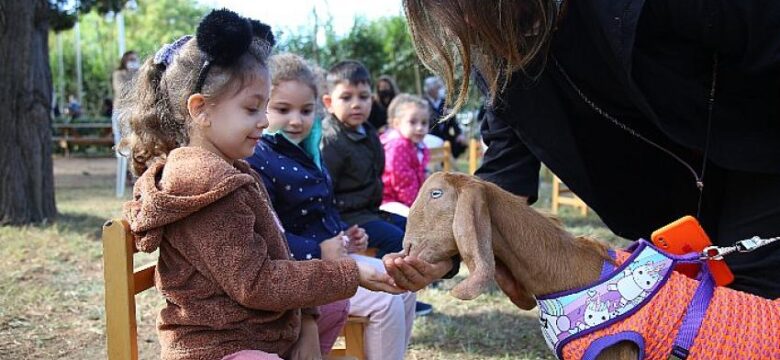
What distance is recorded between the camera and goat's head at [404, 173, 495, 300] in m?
2.13

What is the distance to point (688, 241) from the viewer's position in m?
2.26

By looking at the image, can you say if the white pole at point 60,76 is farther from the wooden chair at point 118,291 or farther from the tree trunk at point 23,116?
the wooden chair at point 118,291

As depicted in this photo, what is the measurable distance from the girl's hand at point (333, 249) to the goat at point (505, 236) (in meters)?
0.92

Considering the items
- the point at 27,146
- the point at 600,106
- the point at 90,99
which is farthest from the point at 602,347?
the point at 90,99

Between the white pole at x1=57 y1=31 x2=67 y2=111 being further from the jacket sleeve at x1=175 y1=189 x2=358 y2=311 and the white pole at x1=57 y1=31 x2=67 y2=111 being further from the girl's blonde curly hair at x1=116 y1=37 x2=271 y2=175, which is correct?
the jacket sleeve at x1=175 y1=189 x2=358 y2=311

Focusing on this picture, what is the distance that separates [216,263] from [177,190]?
0.23m

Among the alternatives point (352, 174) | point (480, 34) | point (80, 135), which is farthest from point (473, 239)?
point (80, 135)

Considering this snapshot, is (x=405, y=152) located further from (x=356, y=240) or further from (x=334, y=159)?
(x=356, y=240)

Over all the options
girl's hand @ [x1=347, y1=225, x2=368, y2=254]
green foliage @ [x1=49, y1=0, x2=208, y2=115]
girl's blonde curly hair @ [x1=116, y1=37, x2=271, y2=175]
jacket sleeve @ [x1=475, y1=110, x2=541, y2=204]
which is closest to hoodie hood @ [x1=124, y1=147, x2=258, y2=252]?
girl's blonde curly hair @ [x1=116, y1=37, x2=271, y2=175]

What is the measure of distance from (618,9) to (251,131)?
1.11 metres

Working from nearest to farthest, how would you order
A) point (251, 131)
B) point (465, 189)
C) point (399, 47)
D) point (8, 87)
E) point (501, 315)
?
point (465, 189), point (251, 131), point (501, 315), point (8, 87), point (399, 47)

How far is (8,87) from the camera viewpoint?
325 inches

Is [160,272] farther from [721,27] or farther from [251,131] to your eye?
[721,27]

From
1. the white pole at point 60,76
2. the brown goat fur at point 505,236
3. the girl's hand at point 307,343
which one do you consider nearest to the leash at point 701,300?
the brown goat fur at point 505,236
